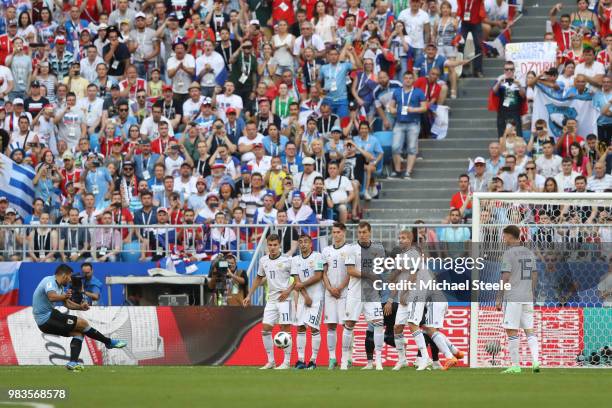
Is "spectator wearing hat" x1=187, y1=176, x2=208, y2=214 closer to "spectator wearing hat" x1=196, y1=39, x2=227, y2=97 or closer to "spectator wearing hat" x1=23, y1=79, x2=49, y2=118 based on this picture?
"spectator wearing hat" x1=196, y1=39, x2=227, y2=97

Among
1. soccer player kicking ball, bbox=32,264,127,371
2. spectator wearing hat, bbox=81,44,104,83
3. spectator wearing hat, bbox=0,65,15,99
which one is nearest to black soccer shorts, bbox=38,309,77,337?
soccer player kicking ball, bbox=32,264,127,371

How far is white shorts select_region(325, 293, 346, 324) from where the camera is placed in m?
22.4

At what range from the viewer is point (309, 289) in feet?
73.8

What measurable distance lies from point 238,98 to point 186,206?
350cm

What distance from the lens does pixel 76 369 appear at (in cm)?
2172

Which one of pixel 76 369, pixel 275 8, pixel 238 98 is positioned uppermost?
pixel 275 8

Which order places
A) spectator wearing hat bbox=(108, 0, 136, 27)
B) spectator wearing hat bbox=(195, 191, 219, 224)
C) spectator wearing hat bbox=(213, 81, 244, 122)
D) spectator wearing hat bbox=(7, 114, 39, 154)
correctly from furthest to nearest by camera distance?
1. spectator wearing hat bbox=(108, 0, 136, 27)
2. spectator wearing hat bbox=(7, 114, 39, 154)
3. spectator wearing hat bbox=(213, 81, 244, 122)
4. spectator wearing hat bbox=(195, 191, 219, 224)

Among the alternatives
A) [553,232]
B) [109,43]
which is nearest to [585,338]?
[553,232]

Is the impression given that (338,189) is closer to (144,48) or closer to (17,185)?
(17,185)

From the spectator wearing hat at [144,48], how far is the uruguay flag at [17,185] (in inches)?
166

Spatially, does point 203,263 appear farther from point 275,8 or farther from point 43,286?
point 275,8

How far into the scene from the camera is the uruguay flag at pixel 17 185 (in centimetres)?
2911

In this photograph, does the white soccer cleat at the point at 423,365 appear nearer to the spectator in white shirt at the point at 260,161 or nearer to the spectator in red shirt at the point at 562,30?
→ the spectator in white shirt at the point at 260,161

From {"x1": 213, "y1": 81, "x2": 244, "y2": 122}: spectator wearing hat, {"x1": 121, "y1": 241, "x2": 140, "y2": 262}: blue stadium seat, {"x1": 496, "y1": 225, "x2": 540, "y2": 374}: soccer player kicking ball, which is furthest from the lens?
{"x1": 213, "y1": 81, "x2": 244, "y2": 122}: spectator wearing hat
